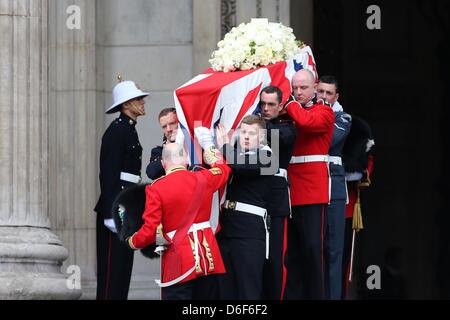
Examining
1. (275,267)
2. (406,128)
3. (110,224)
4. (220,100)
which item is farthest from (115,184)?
(406,128)

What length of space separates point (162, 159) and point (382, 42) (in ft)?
32.4

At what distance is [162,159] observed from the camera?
16.6m

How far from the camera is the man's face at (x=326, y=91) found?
58.5 feet

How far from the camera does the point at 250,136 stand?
54.5 ft

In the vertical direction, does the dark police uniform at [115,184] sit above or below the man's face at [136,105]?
below

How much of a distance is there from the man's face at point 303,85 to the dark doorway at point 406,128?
8232mm

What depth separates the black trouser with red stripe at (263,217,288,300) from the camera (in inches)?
670

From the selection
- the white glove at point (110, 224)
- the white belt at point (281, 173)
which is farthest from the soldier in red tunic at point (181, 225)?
the white glove at point (110, 224)

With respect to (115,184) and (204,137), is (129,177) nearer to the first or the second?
(115,184)

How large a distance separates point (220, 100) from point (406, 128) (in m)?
9.30

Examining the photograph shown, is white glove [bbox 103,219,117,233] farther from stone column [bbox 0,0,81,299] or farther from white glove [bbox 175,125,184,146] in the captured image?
white glove [bbox 175,125,184,146]

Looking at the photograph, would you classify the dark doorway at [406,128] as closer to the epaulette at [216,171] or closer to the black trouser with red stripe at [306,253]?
the black trouser with red stripe at [306,253]

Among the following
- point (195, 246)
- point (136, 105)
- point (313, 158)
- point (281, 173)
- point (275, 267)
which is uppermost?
point (136, 105)
